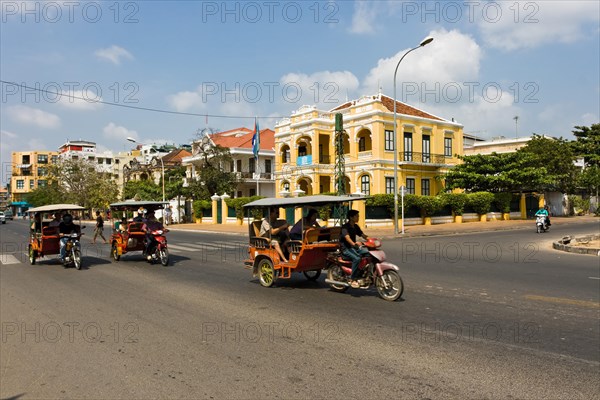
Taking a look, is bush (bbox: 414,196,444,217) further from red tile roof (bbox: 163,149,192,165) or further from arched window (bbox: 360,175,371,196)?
red tile roof (bbox: 163,149,192,165)

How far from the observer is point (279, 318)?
7176mm

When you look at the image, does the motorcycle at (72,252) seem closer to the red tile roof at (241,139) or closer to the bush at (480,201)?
the bush at (480,201)

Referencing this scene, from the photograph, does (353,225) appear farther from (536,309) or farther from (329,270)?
(536,309)

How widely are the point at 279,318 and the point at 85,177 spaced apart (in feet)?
212

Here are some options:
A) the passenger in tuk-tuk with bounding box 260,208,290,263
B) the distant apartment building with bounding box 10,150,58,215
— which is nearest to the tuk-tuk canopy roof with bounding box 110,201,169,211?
the passenger in tuk-tuk with bounding box 260,208,290,263

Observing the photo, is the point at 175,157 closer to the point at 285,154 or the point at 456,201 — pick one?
the point at 285,154

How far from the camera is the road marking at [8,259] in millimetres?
15634

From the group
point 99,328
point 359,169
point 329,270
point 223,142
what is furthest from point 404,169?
point 99,328

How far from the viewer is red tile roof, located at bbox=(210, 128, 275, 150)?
57.6 m

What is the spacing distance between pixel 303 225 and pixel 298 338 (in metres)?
3.75

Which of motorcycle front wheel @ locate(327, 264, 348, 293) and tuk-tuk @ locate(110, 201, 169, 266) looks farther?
tuk-tuk @ locate(110, 201, 169, 266)

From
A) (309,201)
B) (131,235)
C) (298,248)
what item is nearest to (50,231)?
(131,235)

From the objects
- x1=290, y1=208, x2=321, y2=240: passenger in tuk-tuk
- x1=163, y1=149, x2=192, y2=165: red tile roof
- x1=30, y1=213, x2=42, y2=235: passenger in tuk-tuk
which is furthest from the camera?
x1=163, y1=149, x2=192, y2=165: red tile roof

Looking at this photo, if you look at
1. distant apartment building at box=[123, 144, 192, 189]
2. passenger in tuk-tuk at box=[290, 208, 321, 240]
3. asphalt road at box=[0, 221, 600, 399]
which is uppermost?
distant apartment building at box=[123, 144, 192, 189]
